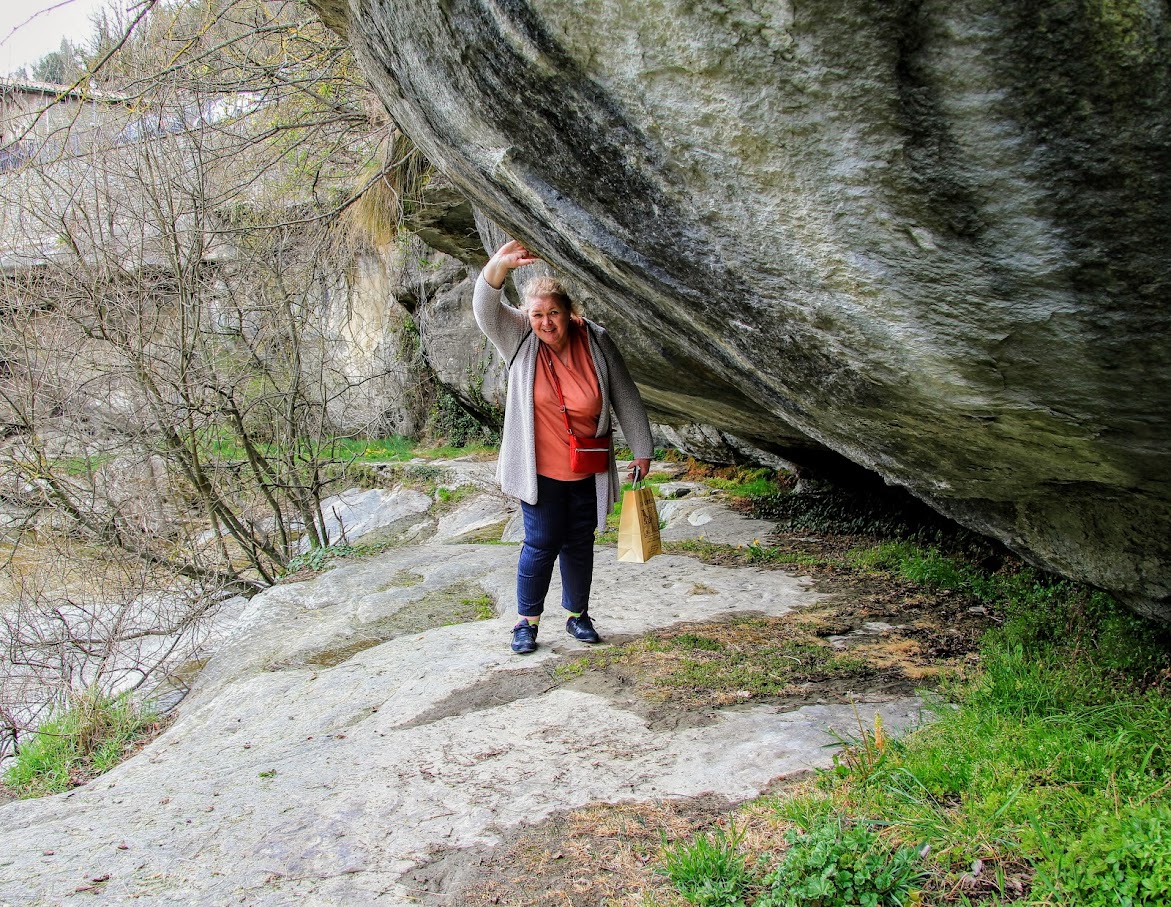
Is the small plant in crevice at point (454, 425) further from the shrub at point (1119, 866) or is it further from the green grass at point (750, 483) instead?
the shrub at point (1119, 866)

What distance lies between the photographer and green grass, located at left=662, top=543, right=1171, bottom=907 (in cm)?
223

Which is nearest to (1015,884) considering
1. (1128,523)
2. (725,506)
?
(1128,523)

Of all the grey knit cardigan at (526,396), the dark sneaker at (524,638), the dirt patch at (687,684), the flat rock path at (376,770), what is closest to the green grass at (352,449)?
the flat rock path at (376,770)

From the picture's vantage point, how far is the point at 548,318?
4.37 m

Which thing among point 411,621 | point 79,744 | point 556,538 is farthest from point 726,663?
point 79,744

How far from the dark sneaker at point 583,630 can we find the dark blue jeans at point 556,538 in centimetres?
12

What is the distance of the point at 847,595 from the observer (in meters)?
5.82

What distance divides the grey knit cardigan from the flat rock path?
0.95 meters

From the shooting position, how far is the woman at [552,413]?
14.5 ft

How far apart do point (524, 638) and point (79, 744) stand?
298cm

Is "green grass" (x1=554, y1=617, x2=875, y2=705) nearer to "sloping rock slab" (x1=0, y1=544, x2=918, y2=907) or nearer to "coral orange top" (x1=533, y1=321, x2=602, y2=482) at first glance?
"sloping rock slab" (x1=0, y1=544, x2=918, y2=907)

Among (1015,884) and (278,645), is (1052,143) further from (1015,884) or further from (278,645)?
(278,645)

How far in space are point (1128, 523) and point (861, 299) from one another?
215 cm

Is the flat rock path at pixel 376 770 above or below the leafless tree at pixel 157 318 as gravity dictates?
below
